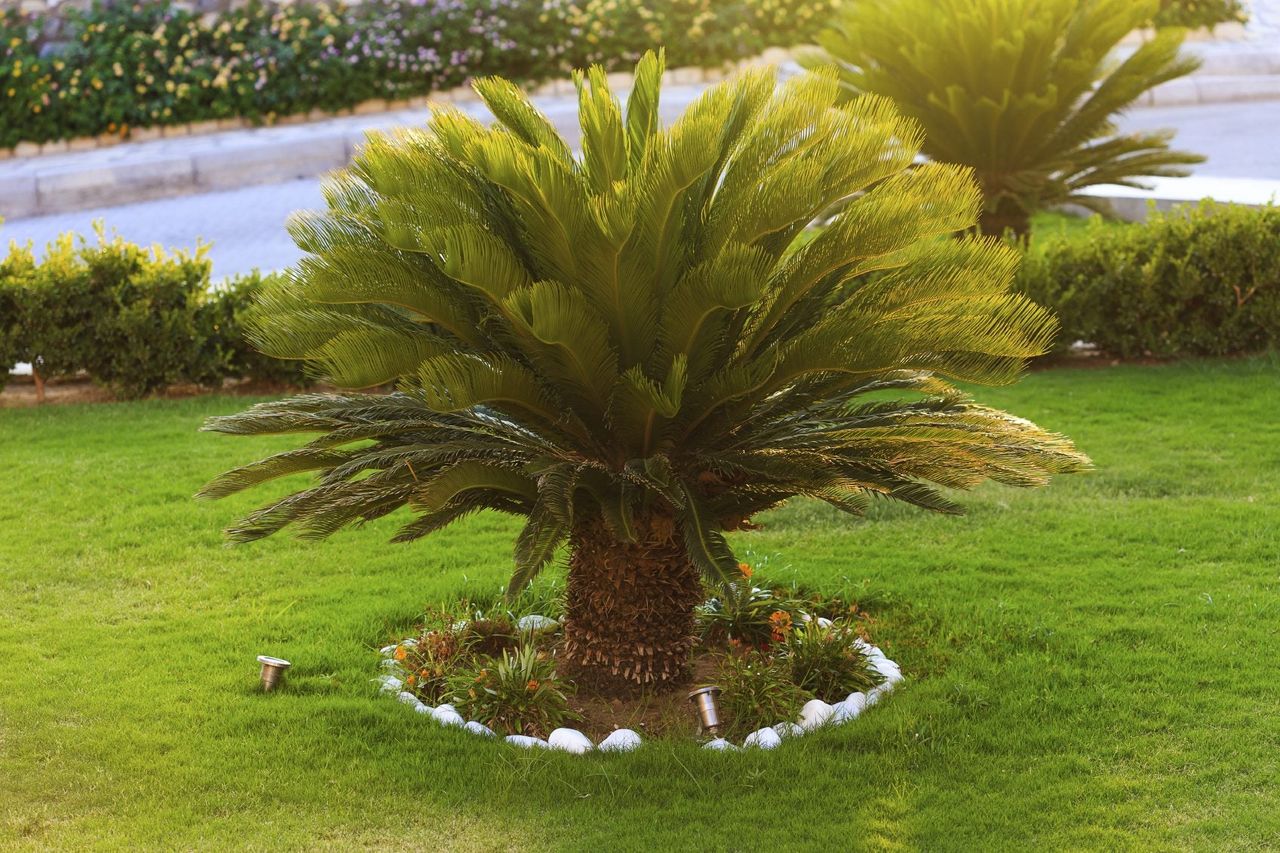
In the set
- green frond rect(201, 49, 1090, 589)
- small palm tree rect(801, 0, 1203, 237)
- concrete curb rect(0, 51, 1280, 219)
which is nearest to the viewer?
green frond rect(201, 49, 1090, 589)

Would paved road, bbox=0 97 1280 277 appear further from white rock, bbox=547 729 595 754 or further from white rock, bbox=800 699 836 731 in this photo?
white rock, bbox=800 699 836 731

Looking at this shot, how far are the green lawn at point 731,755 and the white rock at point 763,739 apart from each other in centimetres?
10

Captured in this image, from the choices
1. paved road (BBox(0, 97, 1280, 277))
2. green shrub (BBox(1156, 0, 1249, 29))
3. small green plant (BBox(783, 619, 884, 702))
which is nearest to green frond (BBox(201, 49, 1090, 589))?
small green plant (BBox(783, 619, 884, 702))

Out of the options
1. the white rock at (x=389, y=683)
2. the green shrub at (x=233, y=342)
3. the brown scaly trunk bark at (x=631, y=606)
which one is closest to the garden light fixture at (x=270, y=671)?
the white rock at (x=389, y=683)

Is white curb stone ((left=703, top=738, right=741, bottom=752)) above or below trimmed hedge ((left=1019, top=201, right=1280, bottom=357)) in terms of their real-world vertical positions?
below

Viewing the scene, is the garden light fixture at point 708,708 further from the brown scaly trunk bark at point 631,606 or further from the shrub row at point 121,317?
the shrub row at point 121,317

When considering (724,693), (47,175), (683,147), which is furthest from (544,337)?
(47,175)

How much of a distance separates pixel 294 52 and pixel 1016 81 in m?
8.48

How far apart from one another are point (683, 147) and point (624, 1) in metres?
12.7

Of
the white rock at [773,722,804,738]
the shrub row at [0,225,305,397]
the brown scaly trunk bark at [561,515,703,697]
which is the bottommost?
the white rock at [773,722,804,738]

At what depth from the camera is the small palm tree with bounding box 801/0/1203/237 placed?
394 inches

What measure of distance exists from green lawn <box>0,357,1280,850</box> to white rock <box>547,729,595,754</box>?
0.11m

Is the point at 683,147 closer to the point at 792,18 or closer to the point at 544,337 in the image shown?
the point at 544,337

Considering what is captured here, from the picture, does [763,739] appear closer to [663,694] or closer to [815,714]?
[815,714]
